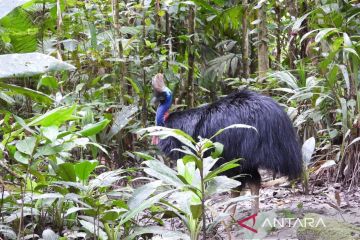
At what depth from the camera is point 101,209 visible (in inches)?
81.4

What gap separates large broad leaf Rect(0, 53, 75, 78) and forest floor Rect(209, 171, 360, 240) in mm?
1415

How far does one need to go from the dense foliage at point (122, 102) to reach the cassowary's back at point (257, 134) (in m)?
0.17

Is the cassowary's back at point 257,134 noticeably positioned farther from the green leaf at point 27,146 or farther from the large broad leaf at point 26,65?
the large broad leaf at point 26,65

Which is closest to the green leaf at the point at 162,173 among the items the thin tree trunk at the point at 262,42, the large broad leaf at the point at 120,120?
the large broad leaf at the point at 120,120

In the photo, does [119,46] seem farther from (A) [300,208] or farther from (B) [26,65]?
(B) [26,65]

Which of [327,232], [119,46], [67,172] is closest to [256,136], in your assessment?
[119,46]

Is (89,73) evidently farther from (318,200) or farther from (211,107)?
(318,200)

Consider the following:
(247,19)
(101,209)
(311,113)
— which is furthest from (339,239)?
(247,19)

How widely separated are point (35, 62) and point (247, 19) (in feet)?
16.9

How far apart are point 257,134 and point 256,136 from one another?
0.02 meters

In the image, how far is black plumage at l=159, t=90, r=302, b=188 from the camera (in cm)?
368

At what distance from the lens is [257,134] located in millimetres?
3697

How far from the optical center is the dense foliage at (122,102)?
1.92m

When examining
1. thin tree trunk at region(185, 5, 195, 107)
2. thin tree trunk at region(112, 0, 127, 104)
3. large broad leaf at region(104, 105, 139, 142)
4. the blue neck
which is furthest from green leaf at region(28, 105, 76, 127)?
thin tree trunk at region(185, 5, 195, 107)
